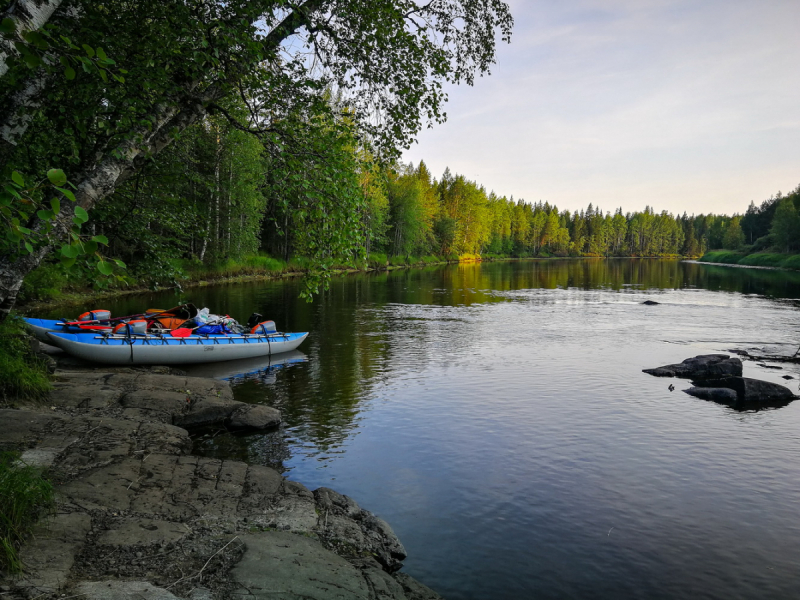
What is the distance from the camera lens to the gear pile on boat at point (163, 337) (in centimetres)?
1644

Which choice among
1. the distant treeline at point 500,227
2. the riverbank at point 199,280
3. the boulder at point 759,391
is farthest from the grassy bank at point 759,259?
the boulder at point 759,391

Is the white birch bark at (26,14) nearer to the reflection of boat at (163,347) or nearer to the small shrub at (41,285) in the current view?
the reflection of boat at (163,347)

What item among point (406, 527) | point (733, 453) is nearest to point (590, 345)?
point (733, 453)

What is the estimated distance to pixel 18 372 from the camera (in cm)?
977

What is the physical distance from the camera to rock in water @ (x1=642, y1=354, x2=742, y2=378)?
17.5 metres

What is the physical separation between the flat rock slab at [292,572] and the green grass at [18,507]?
76.8 inches

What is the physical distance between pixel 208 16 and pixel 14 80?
266 cm

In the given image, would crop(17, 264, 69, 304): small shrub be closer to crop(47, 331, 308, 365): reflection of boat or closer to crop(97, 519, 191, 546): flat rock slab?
crop(47, 331, 308, 365): reflection of boat

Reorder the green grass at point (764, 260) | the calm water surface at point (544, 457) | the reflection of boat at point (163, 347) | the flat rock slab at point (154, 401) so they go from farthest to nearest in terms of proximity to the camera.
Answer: the green grass at point (764, 260) → the reflection of boat at point (163, 347) → the flat rock slab at point (154, 401) → the calm water surface at point (544, 457)

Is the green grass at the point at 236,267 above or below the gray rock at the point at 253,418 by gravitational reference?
above

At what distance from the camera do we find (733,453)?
1157 cm

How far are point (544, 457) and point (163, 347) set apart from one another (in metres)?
12.8

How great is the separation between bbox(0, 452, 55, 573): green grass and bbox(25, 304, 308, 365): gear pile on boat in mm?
11643

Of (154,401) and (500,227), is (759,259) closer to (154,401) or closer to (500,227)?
(500,227)
